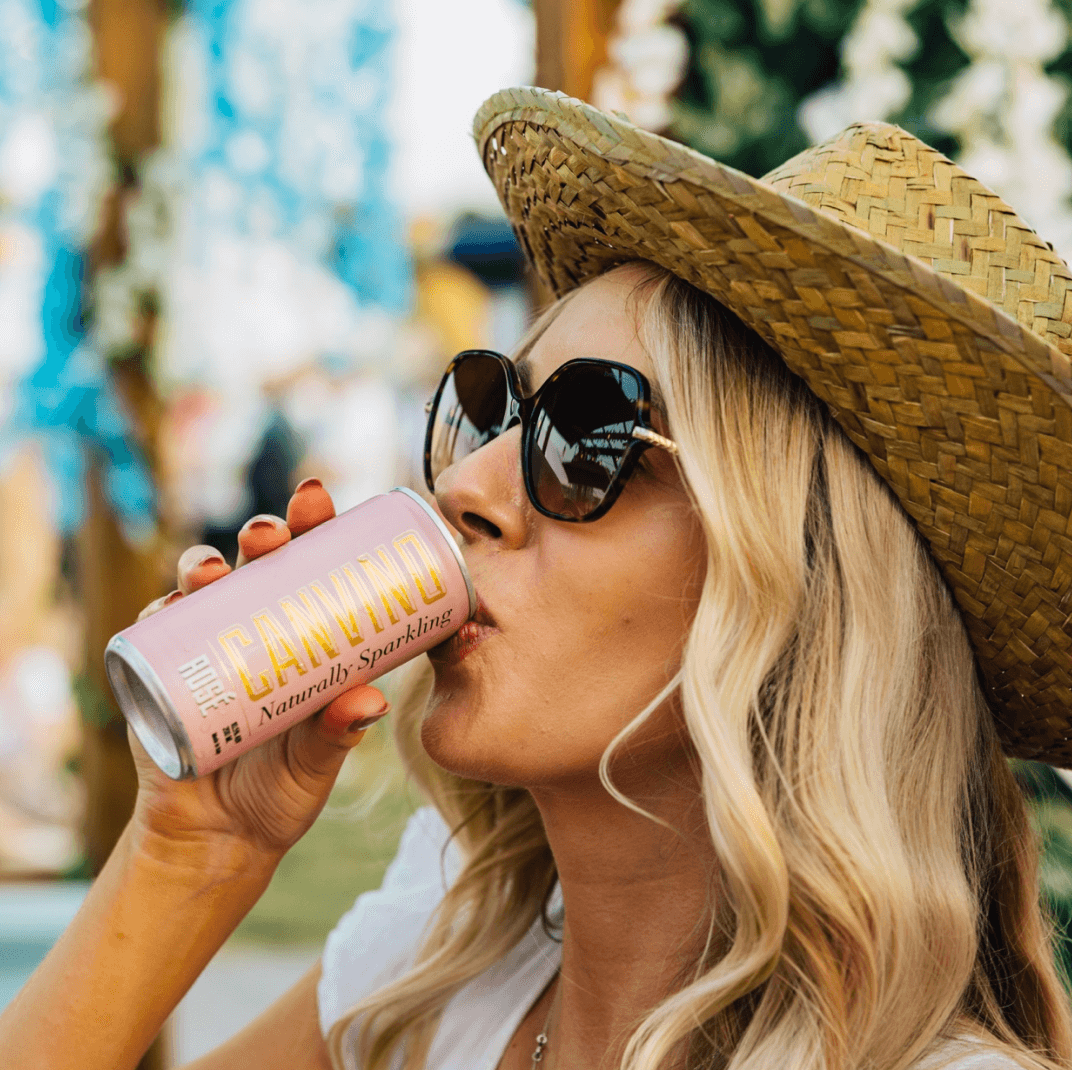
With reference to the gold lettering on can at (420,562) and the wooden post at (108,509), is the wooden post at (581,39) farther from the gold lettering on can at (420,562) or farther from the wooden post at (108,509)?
the wooden post at (108,509)

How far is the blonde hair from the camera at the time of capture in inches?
36.6

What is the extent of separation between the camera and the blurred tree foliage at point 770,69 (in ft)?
6.03

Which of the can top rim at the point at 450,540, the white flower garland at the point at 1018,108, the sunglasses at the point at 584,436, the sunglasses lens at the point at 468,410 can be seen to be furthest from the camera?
the white flower garland at the point at 1018,108

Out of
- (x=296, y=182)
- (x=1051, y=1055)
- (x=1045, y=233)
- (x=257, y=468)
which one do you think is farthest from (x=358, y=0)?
(x=1051, y=1055)

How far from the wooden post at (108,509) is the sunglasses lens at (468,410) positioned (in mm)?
2028

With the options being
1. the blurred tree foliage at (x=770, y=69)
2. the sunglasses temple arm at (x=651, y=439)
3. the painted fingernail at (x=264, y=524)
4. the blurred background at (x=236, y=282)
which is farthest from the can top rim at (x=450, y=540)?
the blurred background at (x=236, y=282)

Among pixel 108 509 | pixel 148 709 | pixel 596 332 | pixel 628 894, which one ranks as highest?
pixel 596 332

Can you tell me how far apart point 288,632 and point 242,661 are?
0.04 meters

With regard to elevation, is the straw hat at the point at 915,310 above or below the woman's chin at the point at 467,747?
above

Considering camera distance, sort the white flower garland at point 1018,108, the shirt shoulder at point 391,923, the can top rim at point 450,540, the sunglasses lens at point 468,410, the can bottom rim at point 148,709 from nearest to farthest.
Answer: the can bottom rim at point 148,709, the can top rim at point 450,540, the sunglasses lens at point 468,410, the shirt shoulder at point 391,923, the white flower garland at point 1018,108

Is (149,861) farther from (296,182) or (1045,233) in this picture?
(296,182)

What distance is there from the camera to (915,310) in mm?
854

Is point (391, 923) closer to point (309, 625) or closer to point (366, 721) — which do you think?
point (366, 721)

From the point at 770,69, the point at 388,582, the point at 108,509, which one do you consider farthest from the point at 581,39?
the point at 108,509
